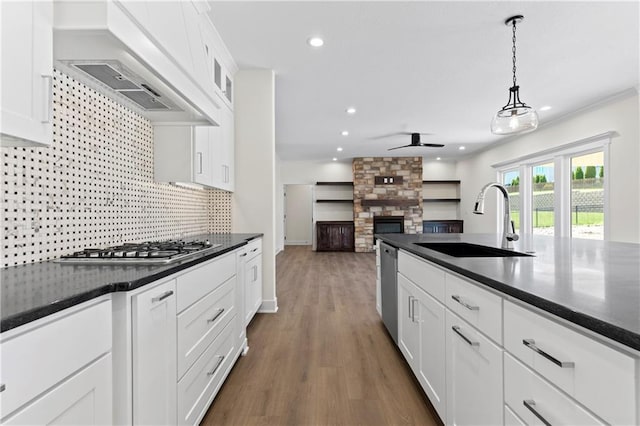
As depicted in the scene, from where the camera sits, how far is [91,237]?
5.46 ft

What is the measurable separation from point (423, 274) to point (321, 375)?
1.02m

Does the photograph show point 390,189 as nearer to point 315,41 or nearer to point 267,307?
point 267,307

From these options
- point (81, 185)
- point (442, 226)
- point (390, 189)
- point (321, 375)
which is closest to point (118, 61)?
point (81, 185)

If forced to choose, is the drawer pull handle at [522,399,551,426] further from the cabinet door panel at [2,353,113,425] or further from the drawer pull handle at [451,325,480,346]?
the cabinet door panel at [2,353,113,425]

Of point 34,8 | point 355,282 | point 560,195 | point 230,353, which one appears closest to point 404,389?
point 230,353

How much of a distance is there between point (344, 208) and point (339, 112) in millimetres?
4997

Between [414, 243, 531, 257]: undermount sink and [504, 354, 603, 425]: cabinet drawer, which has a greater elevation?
[414, 243, 531, 257]: undermount sink

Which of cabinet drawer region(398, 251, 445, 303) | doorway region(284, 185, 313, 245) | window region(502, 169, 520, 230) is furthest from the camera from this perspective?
doorway region(284, 185, 313, 245)

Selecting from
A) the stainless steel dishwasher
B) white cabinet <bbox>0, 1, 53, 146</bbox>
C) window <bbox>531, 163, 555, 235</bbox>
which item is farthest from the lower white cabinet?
window <bbox>531, 163, 555, 235</bbox>

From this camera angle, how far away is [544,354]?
779 millimetres

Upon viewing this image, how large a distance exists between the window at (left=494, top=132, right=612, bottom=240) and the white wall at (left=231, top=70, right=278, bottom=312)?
5.00 metres

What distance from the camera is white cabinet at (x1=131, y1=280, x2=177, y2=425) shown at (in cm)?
104

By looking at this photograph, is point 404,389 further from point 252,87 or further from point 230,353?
point 252,87

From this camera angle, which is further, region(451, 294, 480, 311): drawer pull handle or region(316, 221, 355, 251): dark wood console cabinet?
region(316, 221, 355, 251): dark wood console cabinet
